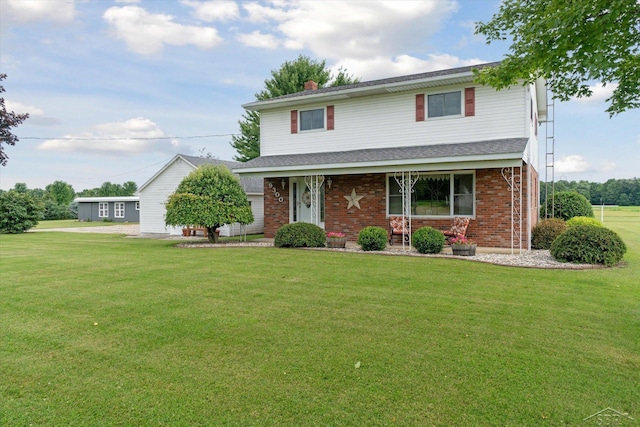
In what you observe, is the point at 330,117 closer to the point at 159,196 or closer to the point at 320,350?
the point at 159,196

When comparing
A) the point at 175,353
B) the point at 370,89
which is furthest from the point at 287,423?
the point at 370,89

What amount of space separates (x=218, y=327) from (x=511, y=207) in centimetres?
1065

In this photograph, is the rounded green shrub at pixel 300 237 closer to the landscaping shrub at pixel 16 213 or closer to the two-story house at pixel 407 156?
the two-story house at pixel 407 156

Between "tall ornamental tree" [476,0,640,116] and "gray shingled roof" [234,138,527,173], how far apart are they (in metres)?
4.48

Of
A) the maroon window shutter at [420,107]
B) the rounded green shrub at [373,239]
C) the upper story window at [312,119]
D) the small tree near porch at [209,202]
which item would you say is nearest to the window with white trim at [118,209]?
the small tree near porch at [209,202]

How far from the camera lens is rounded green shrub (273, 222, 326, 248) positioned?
13.4 metres

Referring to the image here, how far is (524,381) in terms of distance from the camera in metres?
3.52

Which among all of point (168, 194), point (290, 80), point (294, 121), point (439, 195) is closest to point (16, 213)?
point (168, 194)

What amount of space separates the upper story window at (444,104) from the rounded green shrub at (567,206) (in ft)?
24.2

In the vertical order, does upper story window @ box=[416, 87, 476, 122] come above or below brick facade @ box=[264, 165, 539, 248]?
above

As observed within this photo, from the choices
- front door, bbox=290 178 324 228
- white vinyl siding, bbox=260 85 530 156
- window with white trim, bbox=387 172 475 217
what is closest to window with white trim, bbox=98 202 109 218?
white vinyl siding, bbox=260 85 530 156

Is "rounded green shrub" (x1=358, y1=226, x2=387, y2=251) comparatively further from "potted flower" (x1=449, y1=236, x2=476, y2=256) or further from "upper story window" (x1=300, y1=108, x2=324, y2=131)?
"upper story window" (x1=300, y1=108, x2=324, y2=131)

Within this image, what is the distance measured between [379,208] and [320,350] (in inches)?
431

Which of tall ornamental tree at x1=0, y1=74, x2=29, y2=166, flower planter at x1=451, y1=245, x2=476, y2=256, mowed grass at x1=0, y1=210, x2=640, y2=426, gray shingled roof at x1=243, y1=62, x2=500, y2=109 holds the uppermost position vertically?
tall ornamental tree at x1=0, y1=74, x2=29, y2=166
